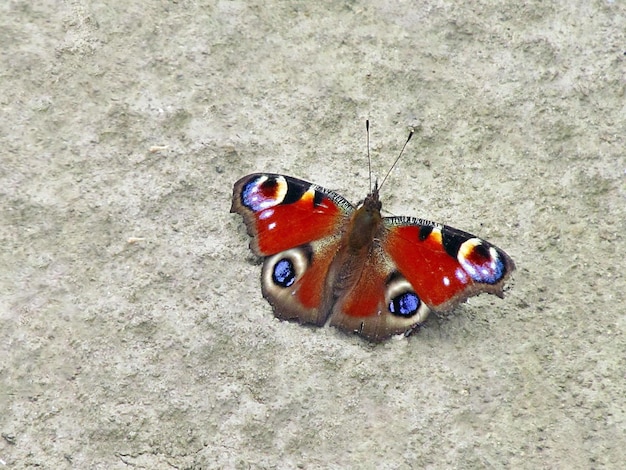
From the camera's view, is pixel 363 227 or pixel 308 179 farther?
pixel 308 179

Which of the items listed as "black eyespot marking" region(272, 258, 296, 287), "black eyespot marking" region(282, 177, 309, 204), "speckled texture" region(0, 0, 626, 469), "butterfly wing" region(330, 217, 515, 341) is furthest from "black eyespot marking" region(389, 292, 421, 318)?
"black eyespot marking" region(282, 177, 309, 204)

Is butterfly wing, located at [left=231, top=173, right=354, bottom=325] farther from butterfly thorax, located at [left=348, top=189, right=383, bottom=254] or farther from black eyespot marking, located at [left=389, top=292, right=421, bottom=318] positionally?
black eyespot marking, located at [left=389, top=292, right=421, bottom=318]

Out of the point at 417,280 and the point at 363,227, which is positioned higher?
the point at 363,227

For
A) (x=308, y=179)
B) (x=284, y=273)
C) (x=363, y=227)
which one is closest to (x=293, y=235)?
(x=284, y=273)

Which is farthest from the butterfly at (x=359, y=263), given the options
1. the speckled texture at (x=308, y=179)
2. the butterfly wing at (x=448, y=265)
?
the speckled texture at (x=308, y=179)

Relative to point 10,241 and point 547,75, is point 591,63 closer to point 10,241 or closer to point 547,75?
point 547,75

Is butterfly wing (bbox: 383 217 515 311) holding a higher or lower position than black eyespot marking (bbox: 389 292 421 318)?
higher

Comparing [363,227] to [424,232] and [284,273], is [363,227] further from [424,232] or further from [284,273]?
[284,273]
